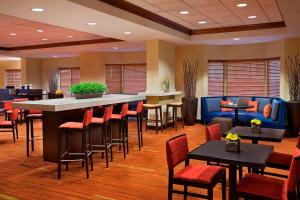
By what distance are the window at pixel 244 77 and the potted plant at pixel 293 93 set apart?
86 centimetres

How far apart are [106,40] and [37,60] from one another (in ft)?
20.6

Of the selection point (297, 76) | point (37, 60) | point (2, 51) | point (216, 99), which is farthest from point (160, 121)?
point (37, 60)

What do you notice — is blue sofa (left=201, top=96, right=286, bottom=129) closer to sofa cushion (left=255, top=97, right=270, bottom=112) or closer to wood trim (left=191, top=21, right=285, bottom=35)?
sofa cushion (left=255, top=97, right=270, bottom=112)

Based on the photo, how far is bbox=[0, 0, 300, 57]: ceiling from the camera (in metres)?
4.74

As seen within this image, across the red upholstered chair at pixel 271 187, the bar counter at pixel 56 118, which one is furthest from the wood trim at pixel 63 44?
the red upholstered chair at pixel 271 187

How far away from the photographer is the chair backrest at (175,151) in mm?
2918

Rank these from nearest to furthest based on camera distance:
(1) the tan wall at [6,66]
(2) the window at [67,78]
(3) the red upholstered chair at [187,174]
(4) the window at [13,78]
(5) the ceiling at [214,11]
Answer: (3) the red upholstered chair at [187,174], (5) the ceiling at [214,11], (2) the window at [67,78], (1) the tan wall at [6,66], (4) the window at [13,78]

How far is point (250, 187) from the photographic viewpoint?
2.66 meters

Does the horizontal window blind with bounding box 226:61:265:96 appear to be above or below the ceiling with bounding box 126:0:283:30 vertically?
below

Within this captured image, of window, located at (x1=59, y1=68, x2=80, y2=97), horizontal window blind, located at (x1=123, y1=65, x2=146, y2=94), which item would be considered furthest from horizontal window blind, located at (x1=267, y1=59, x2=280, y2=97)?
window, located at (x1=59, y1=68, x2=80, y2=97)

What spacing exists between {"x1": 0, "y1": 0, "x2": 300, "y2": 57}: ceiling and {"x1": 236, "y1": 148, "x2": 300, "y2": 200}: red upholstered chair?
304cm

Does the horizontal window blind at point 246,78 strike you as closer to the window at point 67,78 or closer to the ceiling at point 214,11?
the ceiling at point 214,11

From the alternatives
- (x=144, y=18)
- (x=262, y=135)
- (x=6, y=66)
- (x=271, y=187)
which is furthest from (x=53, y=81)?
(x=271, y=187)

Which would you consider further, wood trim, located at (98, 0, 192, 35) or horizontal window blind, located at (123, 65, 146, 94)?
horizontal window blind, located at (123, 65, 146, 94)
